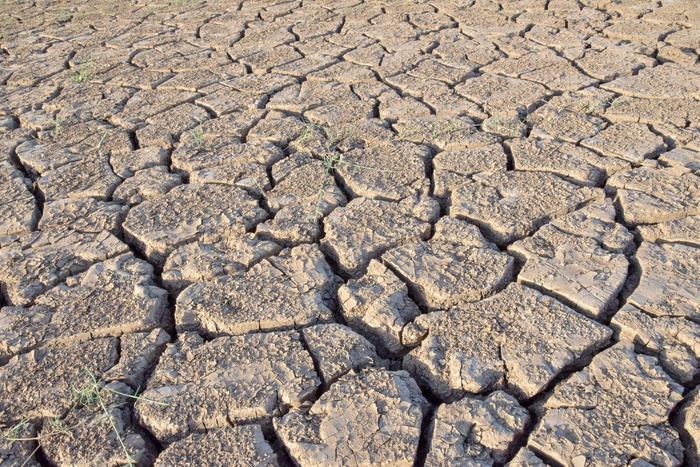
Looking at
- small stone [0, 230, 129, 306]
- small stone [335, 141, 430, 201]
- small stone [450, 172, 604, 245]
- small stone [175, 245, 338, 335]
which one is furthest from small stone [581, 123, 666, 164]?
small stone [0, 230, 129, 306]

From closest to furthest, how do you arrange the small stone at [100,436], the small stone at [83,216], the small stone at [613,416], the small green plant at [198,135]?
the small stone at [613,416]
the small stone at [100,436]
the small stone at [83,216]
the small green plant at [198,135]

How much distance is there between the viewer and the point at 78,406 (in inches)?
64.9

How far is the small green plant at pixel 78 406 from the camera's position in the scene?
61.8 inches

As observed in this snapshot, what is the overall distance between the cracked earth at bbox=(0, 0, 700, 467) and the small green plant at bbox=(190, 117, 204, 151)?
0.03m

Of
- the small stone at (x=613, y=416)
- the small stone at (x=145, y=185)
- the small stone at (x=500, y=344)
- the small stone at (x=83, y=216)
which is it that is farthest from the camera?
the small stone at (x=145, y=185)

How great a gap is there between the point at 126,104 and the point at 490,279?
2.40m

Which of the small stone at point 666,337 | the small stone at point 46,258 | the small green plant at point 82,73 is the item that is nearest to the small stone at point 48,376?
the small stone at point 46,258

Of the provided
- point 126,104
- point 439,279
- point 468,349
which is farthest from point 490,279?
point 126,104

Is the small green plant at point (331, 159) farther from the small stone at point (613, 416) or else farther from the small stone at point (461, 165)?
the small stone at point (613, 416)

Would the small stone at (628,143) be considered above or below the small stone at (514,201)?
above

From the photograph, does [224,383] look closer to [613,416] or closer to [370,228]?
[370,228]

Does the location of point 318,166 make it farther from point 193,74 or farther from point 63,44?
point 63,44

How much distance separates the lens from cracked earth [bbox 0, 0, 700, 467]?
154cm

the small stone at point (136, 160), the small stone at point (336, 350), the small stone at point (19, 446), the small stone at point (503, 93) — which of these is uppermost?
the small stone at point (503, 93)
